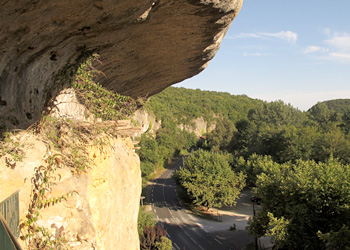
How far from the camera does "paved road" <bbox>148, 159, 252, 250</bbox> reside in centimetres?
1795

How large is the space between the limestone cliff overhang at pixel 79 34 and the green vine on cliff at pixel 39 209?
1006 mm

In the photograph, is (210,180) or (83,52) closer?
(83,52)

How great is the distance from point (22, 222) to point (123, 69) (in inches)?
178

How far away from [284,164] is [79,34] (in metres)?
18.4

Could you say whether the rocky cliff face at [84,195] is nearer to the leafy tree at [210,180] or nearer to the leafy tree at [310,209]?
the leafy tree at [310,209]

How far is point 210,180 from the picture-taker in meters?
23.5

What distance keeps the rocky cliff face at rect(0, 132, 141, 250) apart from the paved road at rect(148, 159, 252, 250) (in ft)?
41.9

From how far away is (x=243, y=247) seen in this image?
17.3 m

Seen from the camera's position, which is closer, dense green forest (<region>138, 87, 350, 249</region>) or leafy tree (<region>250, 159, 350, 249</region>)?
leafy tree (<region>250, 159, 350, 249</region>)

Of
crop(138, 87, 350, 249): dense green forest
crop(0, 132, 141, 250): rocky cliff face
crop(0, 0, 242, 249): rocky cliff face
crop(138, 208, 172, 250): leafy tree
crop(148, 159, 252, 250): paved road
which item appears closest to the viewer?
crop(0, 0, 242, 249): rocky cliff face

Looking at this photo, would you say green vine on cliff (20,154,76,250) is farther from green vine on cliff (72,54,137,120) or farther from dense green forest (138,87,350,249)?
Answer: dense green forest (138,87,350,249)

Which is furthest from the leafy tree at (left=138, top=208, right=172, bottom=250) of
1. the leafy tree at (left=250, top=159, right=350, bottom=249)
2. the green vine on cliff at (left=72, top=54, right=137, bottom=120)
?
the green vine on cliff at (left=72, top=54, right=137, bottom=120)

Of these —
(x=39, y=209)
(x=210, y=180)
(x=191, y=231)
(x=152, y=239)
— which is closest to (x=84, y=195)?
(x=39, y=209)

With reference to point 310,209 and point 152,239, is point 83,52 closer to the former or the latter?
point 152,239
